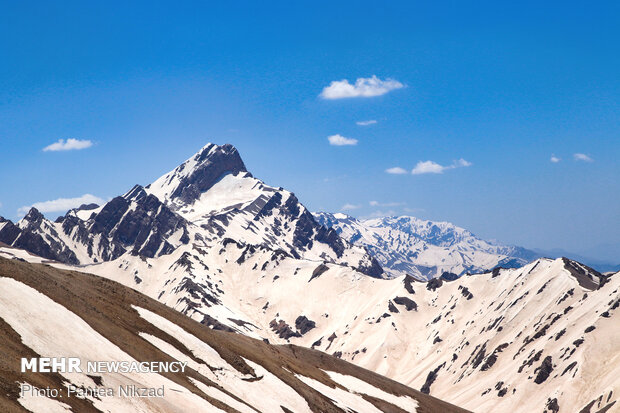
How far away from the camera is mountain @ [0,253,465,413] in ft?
174

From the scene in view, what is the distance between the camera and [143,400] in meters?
58.2

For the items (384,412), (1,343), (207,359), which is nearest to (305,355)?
(384,412)

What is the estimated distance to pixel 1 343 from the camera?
53750 millimetres

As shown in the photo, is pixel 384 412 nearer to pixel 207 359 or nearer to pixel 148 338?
pixel 207 359

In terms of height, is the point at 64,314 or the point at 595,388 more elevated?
the point at 595,388

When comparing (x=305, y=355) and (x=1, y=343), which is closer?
(x=1, y=343)

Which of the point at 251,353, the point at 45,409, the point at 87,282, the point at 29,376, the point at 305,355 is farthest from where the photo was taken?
the point at 305,355

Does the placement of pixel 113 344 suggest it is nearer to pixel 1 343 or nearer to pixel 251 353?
pixel 1 343

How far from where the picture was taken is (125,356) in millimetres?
66812

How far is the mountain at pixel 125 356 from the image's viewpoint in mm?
52938

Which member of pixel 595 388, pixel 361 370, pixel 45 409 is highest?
pixel 595 388

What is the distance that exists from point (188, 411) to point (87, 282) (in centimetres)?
4184

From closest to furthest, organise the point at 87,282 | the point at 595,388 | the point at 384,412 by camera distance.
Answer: the point at 87,282, the point at 384,412, the point at 595,388

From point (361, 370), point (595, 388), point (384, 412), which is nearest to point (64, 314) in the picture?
point (384, 412)
